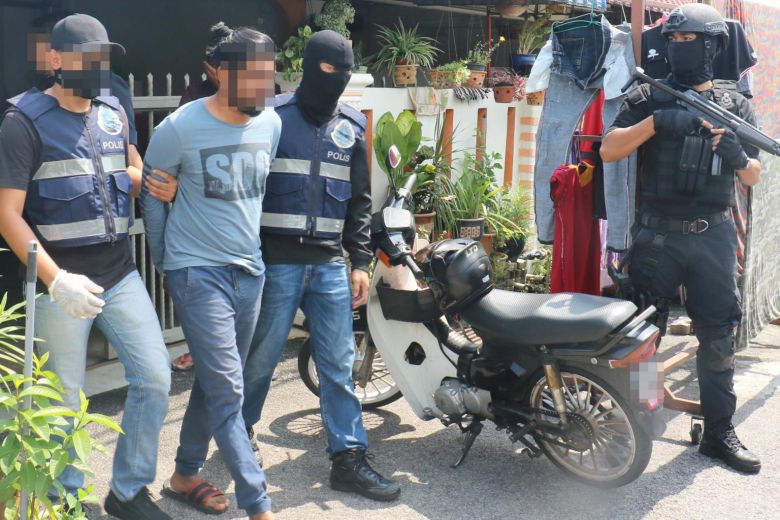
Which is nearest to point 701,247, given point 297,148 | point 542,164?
point 542,164

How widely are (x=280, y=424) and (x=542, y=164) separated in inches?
86.9

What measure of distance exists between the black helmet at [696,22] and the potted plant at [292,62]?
9.05ft

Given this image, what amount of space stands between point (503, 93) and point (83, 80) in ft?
20.8

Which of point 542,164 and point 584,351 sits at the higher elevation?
point 542,164

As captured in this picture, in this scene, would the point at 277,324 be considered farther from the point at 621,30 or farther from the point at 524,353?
the point at 621,30

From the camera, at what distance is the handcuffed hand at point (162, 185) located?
3.69 meters

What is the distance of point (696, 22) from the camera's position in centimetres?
464

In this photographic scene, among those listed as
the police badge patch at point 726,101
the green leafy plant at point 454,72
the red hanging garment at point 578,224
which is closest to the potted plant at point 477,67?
the green leafy plant at point 454,72

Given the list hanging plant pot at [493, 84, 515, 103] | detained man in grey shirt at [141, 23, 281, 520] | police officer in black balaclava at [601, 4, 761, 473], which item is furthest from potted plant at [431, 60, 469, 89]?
detained man in grey shirt at [141, 23, 281, 520]

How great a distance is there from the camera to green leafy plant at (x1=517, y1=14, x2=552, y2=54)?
991cm

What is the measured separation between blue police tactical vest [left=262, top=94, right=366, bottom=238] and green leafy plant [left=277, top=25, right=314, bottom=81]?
2.52m

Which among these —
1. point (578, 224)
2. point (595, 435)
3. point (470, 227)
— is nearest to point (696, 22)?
point (578, 224)

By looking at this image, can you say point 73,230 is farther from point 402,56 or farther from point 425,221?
point 402,56

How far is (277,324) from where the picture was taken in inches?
166
